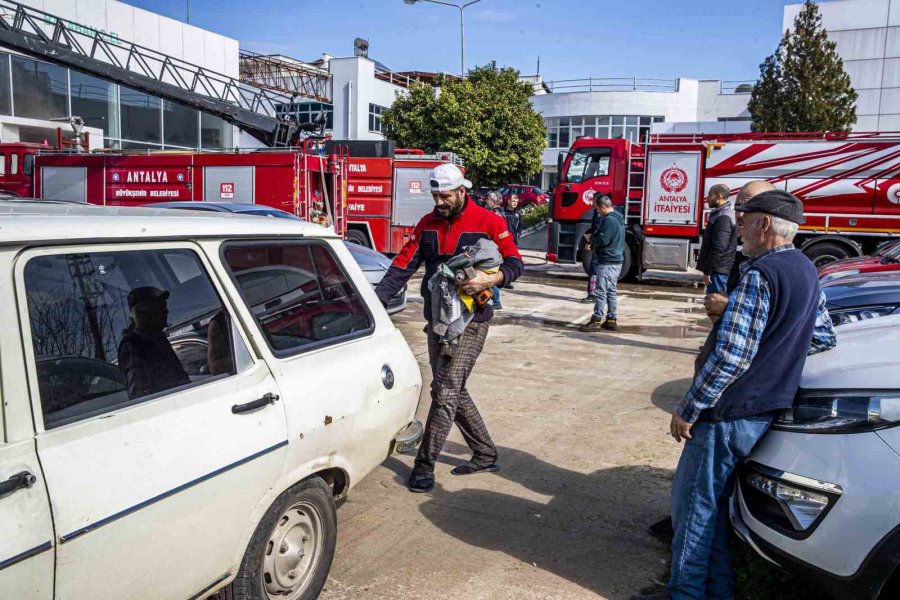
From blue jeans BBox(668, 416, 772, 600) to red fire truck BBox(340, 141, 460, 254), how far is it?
1444 cm

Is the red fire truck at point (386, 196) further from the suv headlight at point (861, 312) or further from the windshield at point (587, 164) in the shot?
the suv headlight at point (861, 312)

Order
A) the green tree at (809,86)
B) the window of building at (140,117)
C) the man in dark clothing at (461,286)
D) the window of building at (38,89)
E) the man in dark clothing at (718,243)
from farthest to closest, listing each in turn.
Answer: the window of building at (140,117) → the green tree at (809,86) → the window of building at (38,89) → the man in dark clothing at (718,243) → the man in dark clothing at (461,286)

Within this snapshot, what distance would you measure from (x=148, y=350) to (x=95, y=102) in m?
22.4

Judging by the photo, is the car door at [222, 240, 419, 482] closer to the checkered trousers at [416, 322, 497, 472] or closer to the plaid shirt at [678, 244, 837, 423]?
the checkered trousers at [416, 322, 497, 472]

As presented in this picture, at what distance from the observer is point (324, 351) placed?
3311 millimetres

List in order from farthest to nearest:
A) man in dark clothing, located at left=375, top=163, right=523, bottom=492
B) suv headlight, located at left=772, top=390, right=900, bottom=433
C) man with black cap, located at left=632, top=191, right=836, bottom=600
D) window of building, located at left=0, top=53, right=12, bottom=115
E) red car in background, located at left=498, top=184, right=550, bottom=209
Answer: red car in background, located at left=498, top=184, right=550, bottom=209, window of building, located at left=0, top=53, right=12, bottom=115, man in dark clothing, located at left=375, top=163, right=523, bottom=492, man with black cap, located at left=632, top=191, right=836, bottom=600, suv headlight, located at left=772, top=390, right=900, bottom=433

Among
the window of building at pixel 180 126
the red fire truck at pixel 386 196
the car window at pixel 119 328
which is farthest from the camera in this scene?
the window of building at pixel 180 126

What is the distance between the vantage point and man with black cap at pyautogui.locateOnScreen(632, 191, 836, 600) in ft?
9.50

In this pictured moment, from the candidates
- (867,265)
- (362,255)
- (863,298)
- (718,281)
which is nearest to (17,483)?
(863,298)

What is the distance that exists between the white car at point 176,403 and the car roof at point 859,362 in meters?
1.86

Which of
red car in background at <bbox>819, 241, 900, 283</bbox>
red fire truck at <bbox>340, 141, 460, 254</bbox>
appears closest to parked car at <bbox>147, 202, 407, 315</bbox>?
red car in background at <bbox>819, 241, 900, 283</bbox>

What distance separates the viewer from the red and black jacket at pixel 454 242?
15.1 feet

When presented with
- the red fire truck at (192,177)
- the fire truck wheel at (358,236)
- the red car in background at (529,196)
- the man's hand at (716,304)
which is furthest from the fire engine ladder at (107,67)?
the red car in background at (529,196)

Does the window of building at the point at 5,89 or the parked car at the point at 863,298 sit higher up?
the window of building at the point at 5,89
